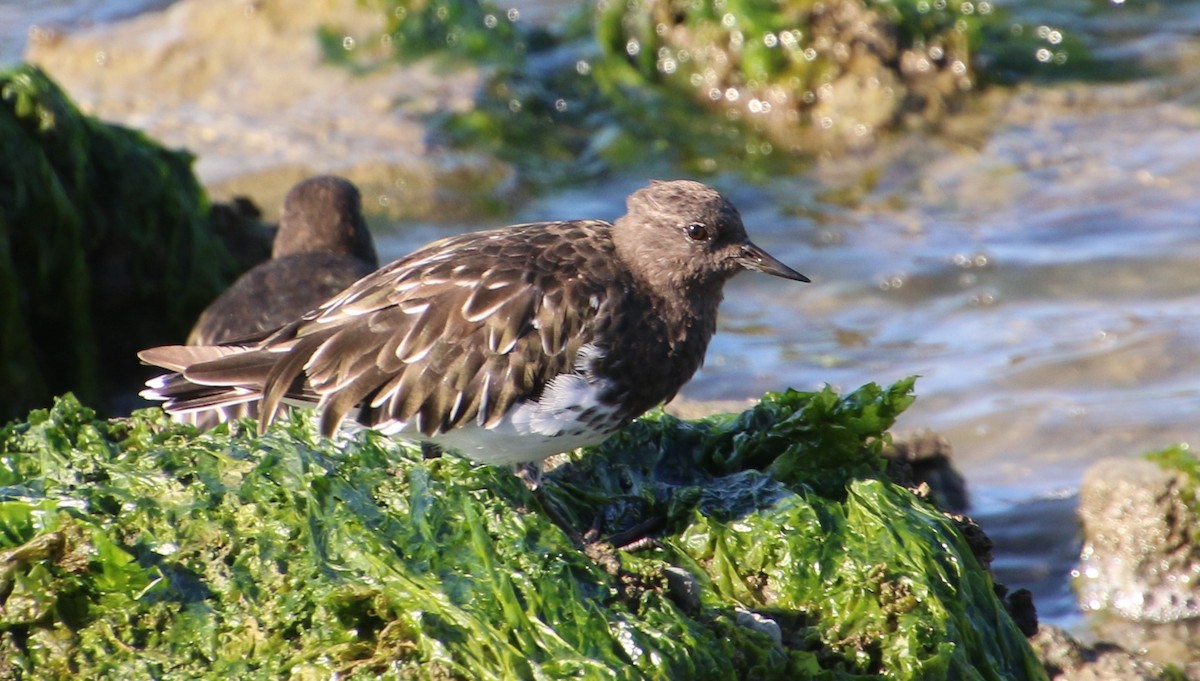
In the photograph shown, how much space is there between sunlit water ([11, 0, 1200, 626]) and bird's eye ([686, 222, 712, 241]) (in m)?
1.88

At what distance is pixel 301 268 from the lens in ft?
16.9

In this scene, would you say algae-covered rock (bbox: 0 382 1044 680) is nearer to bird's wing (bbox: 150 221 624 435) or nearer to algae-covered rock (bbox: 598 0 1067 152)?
bird's wing (bbox: 150 221 624 435)

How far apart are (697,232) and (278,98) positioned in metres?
5.80

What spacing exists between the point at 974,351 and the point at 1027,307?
0.54 metres

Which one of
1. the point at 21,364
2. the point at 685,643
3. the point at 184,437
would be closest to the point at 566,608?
the point at 685,643

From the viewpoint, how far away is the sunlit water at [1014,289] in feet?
18.8

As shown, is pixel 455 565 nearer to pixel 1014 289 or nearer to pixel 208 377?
pixel 208 377

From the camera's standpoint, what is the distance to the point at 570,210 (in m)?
8.16

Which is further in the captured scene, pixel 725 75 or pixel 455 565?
pixel 725 75

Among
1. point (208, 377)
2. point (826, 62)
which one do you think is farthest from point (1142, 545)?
point (826, 62)

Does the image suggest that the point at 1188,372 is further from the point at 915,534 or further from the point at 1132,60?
the point at 1132,60

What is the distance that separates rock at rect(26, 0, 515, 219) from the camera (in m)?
8.17

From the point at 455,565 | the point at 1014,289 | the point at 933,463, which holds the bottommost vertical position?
the point at 933,463

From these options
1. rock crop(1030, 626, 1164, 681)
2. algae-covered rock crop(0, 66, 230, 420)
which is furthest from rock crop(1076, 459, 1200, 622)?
algae-covered rock crop(0, 66, 230, 420)
